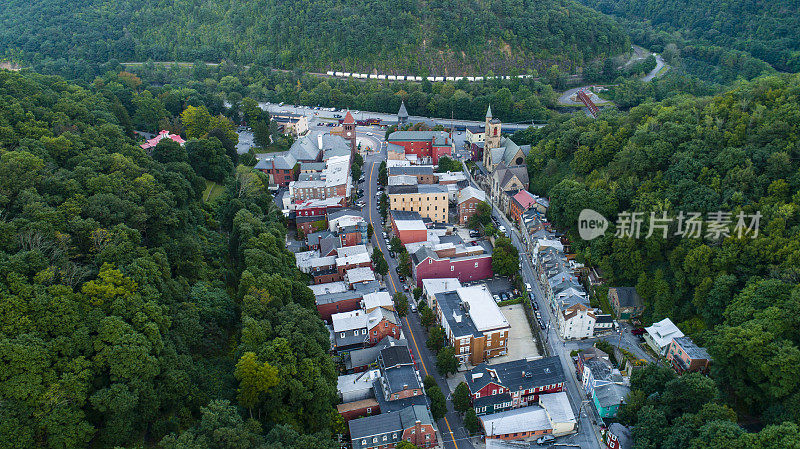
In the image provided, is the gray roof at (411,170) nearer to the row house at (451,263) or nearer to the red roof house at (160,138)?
the row house at (451,263)

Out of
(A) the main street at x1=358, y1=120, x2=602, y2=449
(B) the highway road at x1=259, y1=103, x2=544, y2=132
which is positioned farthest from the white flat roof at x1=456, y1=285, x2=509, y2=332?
(B) the highway road at x1=259, y1=103, x2=544, y2=132

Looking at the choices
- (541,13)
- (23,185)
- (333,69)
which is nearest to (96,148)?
(23,185)

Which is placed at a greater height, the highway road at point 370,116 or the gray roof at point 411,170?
the gray roof at point 411,170

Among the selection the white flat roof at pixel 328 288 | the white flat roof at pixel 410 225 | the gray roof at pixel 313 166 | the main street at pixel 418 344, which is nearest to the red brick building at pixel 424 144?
the main street at pixel 418 344

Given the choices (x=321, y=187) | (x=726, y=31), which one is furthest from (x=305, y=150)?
(x=726, y=31)

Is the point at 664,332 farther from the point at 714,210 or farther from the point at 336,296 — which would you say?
the point at 336,296

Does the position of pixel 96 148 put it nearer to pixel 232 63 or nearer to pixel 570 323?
pixel 570 323

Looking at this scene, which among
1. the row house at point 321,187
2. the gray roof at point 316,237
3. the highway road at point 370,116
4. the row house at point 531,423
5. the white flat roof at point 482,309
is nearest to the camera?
the row house at point 531,423
